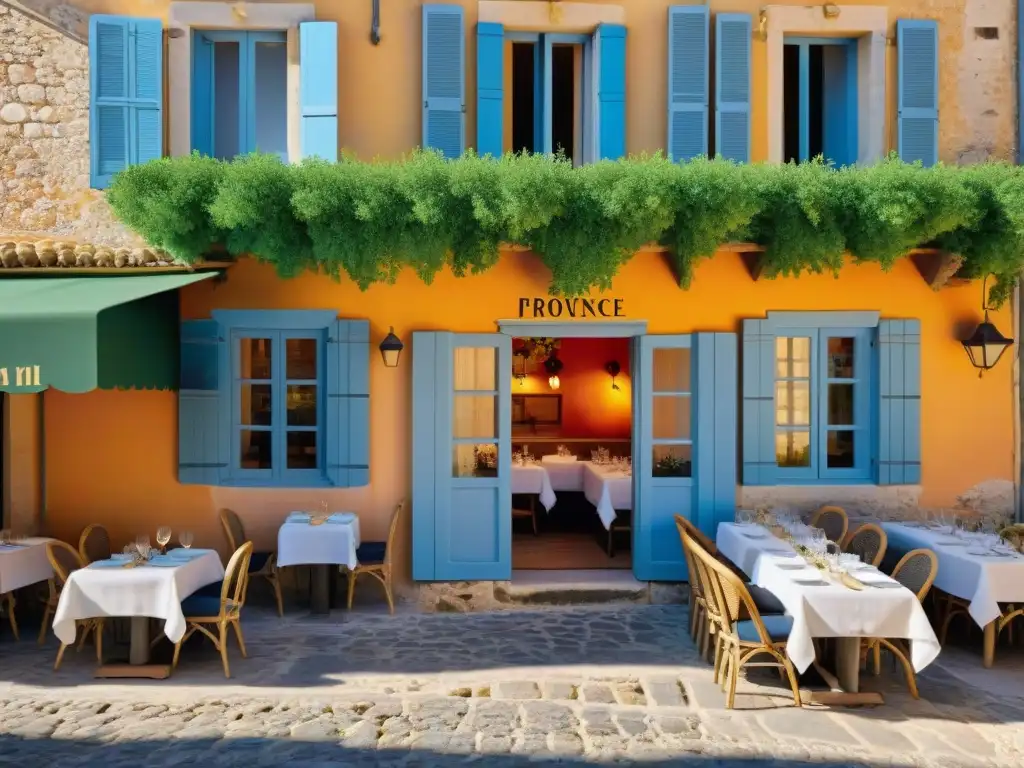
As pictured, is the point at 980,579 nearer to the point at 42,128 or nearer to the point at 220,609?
the point at 220,609

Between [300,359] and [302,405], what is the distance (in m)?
0.46

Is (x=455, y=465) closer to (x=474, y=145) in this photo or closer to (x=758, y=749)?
(x=474, y=145)

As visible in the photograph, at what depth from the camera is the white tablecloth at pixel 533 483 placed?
10.9m

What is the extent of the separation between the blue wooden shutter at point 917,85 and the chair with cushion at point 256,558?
7324mm

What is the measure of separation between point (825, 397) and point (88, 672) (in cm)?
703

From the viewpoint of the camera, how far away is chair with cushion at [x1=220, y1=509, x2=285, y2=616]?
7707 millimetres

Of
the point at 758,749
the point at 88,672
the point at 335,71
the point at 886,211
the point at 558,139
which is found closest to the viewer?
the point at 758,749

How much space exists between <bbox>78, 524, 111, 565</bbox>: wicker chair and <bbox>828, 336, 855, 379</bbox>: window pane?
7157 mm

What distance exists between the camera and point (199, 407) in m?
8.12

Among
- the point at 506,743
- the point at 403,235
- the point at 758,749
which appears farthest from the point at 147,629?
the point at 758,749

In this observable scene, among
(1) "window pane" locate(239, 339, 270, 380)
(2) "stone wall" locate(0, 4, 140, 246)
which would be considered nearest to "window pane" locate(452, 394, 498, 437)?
(1) "window pane" locate(239, 339, 270, 380)

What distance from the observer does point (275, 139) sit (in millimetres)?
8516

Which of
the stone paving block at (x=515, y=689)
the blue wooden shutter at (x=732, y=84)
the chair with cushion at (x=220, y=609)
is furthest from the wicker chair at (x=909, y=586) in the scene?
the chair with cushion at (x=220, y=609)

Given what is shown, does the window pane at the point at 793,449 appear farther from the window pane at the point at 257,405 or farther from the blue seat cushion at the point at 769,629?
the window pane at the point at 257,405
